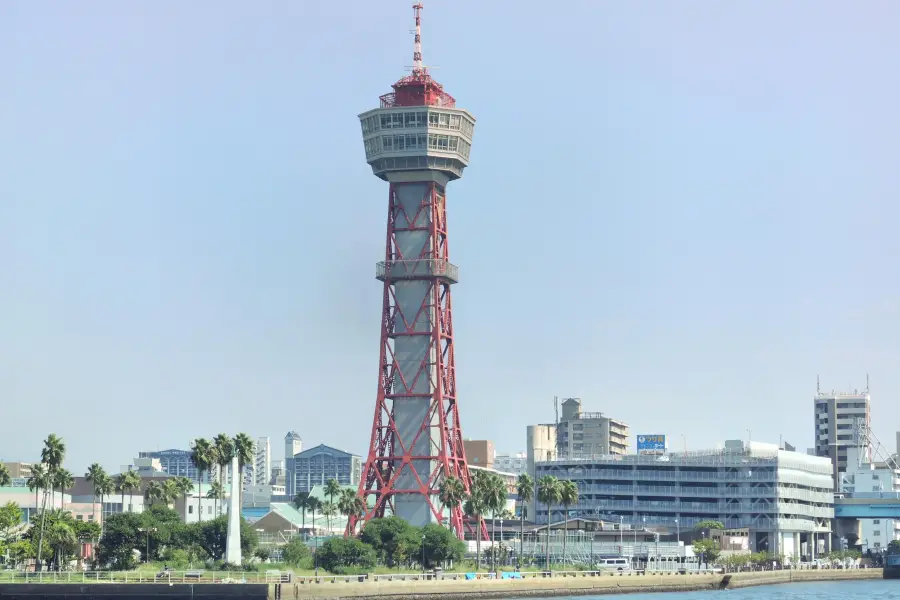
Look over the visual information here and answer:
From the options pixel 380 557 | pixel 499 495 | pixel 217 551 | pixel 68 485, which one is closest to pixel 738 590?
pixel 499 495

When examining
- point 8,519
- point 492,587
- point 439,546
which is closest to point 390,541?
point 439,546

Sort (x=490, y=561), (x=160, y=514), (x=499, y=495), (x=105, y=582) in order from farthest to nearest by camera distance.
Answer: (x=490, y=561), (x=499, y=495), (x=160, y=514), (x=105, y=582)

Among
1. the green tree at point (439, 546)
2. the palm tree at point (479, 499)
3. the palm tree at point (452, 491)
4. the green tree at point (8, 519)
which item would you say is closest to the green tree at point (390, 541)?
the green tree at point (439, 546)

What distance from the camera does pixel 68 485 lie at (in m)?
174

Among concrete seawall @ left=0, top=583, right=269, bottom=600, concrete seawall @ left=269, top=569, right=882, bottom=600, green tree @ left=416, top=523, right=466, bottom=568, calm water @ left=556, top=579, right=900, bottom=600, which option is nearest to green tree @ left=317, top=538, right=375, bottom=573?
green tree @ left=416, top=523, right=466, bottom=568

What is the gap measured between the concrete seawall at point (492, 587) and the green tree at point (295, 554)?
18616 millimetres

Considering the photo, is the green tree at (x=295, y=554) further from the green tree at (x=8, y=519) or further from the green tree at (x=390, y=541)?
the green tree at (x=8, y=519)

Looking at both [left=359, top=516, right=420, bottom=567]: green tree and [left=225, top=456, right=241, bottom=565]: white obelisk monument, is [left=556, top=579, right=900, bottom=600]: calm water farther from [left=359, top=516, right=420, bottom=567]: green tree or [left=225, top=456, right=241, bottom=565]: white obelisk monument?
[left=225, top=456, right=241, bottom=565]: white obelisk monument

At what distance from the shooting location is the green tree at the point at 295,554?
557 ft

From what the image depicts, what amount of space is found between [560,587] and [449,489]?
846 inches

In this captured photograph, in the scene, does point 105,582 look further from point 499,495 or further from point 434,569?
point 499,495

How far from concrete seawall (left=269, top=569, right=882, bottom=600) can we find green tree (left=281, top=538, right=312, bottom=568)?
1862 centimetres

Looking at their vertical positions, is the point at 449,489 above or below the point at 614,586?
above

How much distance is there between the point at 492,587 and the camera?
16450 centimetres
